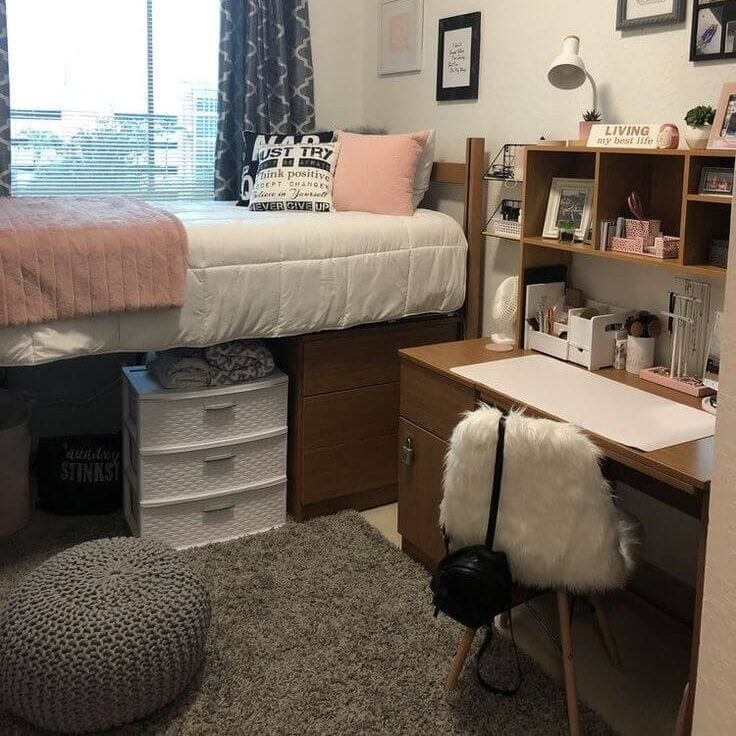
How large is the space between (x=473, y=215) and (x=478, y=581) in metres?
1.61

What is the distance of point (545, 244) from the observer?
2.46 meters

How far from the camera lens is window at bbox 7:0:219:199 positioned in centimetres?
319

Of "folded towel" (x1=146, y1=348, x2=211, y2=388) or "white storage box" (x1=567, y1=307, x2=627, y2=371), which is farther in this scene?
"folded towel" (x1=146, y1=348, x2=211, y2=388)

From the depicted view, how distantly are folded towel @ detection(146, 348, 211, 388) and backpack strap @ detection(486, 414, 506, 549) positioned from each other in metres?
1.20

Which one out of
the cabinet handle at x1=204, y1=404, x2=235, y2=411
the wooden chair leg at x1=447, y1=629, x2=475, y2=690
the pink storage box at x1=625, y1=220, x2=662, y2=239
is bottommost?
the wooden chair leg at x1=447, y1=629, x2=475, y2=690

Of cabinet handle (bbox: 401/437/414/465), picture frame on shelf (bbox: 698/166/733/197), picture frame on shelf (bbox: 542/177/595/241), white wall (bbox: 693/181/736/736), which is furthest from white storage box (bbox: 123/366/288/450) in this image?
white wall (bbox: 693/181/736/736)

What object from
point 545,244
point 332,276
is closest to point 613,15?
point 545,244

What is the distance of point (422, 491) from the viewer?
2529mm

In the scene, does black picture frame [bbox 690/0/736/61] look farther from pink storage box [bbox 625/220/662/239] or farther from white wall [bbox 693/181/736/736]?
white wall [bbox 693/181/736/736]

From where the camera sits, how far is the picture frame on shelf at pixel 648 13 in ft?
7.23

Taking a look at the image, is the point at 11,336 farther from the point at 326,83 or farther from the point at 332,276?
the point at 326,83

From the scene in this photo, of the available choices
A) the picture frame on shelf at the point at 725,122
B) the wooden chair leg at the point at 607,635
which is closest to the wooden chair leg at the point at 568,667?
the wooden chair leg at the point at 607,635

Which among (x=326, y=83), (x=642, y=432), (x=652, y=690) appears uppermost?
(x=326, y=83)

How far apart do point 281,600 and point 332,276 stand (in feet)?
3.35
